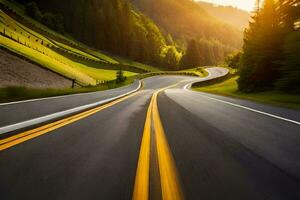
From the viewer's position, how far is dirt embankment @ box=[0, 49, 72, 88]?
28016 millimetres

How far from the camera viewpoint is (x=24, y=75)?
30.3m

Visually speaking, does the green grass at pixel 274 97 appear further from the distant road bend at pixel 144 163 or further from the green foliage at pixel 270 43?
the distant road bend at pixel 144 163

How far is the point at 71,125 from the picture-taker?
656 cm

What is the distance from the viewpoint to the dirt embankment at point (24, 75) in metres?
28.0

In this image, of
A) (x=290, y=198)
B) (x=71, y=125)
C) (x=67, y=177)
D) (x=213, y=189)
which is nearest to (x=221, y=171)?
(x=213, y=189)

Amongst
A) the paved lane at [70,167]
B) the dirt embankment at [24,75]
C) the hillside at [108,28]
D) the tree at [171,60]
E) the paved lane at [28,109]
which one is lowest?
the paved lane at [70,167]

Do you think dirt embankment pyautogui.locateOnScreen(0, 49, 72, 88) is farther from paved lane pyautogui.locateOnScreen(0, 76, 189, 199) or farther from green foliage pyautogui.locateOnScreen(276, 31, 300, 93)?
paved lane pyautogui.locateOnScreen(0, 76, 189, 199)

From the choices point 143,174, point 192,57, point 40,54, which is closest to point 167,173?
point 143,174

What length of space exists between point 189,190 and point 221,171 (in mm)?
836

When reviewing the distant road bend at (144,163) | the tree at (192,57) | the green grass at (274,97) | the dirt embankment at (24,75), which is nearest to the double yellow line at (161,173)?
the distant road bend at (144,163)

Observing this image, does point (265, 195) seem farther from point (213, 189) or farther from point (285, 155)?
point (285, 155)

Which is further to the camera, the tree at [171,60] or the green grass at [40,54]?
the tree at [171,60]

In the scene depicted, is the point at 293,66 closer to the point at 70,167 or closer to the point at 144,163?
the point at 144,163

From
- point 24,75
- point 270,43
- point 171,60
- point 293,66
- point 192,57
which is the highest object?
point 192,57
